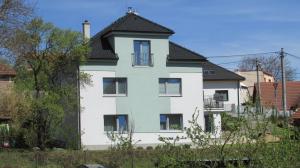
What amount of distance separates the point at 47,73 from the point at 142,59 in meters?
7.35

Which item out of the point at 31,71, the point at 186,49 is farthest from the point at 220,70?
the point at 31,71

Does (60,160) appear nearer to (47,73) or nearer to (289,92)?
(47,73)

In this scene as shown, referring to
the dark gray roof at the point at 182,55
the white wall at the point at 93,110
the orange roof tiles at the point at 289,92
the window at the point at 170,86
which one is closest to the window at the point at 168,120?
the window at the point at 170,86

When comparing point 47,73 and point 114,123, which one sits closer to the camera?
point 47,73

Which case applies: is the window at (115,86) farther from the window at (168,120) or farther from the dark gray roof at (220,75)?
the dark gray roof at (220,75)

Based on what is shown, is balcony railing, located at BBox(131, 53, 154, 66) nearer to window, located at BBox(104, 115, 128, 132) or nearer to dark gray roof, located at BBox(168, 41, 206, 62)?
dark gray roof, located at BBox(168, 41, 206, 62)

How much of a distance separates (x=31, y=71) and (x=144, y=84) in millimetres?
8224

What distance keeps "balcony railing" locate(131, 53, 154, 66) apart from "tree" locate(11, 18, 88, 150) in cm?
456

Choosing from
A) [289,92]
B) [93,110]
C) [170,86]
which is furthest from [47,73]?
[289,92]

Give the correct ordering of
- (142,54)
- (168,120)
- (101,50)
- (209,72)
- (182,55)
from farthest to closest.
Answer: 1. (209,72)
2. (182,55)
3. (168,120)
4. (142,54)
5. (101,50)

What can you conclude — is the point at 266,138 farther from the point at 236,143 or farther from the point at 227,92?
the point at 227,92

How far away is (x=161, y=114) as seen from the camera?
147 feet

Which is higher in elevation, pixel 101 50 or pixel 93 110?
pixel 101 50

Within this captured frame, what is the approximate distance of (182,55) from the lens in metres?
45.8
